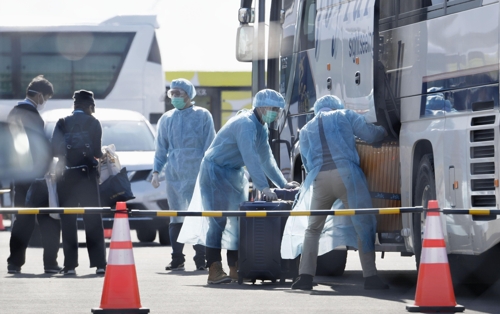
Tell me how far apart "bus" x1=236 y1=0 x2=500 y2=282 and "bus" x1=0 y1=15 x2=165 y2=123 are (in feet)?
36.1

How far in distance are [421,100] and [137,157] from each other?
787cm

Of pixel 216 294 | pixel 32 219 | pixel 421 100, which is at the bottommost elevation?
pixel 216 294

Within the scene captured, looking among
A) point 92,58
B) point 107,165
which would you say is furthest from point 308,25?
point 92,58

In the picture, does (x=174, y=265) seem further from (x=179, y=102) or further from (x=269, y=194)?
(x=269, y=194)

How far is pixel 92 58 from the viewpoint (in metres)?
24.3

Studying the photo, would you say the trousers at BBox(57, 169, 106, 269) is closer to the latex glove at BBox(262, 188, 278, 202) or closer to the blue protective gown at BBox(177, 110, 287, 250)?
the blue protective gown at BBox(177, 110, 287, 250)

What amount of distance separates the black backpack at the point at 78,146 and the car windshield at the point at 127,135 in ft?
18.7

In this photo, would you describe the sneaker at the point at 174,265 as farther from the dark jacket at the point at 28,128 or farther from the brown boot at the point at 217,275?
the brown boot at the point at 217,275

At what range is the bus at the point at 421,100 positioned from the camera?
8961 millimetres

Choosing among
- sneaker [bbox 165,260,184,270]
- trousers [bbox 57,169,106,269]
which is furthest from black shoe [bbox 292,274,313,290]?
sneaker [bbox 165,260,184,270]

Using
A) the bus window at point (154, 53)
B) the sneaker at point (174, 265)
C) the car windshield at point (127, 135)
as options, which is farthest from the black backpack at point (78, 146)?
the bus window at point (154, 53)

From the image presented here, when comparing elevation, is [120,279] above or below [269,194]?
below

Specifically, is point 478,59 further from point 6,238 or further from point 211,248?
point 6,238

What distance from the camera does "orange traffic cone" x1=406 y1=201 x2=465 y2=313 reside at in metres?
8.27
